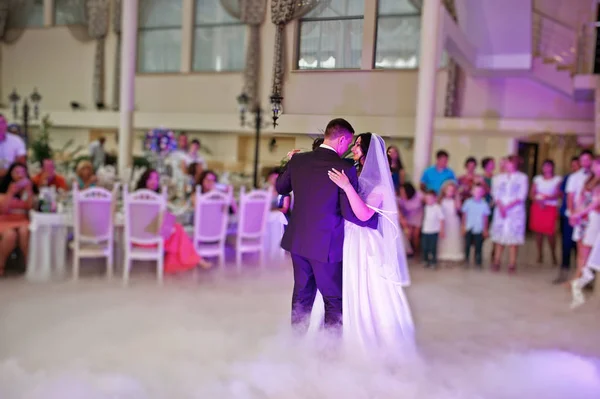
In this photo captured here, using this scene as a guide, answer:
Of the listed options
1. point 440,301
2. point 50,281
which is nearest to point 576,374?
point 440,301

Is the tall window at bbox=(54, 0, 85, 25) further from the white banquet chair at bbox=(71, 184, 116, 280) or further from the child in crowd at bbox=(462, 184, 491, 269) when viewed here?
the child in crowd at bbox=(462, 184, 491, 269)

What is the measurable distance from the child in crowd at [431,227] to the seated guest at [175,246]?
8.40 feet

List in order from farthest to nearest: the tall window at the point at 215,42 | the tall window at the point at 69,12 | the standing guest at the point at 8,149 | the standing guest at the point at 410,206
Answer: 1. the tall window at the point at 215,42
2. the tall window at the point at 69,12
3. the standing guest at the point at 410,206
4. the standing guest at the point at 8,149

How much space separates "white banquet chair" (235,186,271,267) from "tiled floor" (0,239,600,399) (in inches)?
14.9

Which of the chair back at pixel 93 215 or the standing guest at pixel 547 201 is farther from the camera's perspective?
the standing guest at pixel 547 201

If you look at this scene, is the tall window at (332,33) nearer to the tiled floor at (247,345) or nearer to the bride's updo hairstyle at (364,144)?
the bride's updo hairstyle at (364,144)

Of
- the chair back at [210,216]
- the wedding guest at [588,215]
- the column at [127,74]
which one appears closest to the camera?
the wedding guest at [588,215]

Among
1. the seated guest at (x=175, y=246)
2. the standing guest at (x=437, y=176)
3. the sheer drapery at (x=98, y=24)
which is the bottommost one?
the seated guest at (x=175, y=246)

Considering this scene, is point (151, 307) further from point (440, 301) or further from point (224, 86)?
point (224, 86)

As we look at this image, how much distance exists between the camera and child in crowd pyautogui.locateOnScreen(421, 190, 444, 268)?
20.7 ft

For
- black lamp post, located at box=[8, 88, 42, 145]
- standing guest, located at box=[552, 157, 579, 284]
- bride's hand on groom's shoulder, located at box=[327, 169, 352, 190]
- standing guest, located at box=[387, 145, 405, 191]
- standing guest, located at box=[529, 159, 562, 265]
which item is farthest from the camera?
black lamp post, located at box=[8, 88, 42, 145]

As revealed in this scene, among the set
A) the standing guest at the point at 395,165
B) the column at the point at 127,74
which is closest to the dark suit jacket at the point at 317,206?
the standing guest at the point at 395,165

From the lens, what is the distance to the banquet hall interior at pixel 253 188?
2.88m

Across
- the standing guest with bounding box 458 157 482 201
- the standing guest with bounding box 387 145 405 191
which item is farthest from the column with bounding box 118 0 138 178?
the standing guest with bounding box 458 157 482 201
